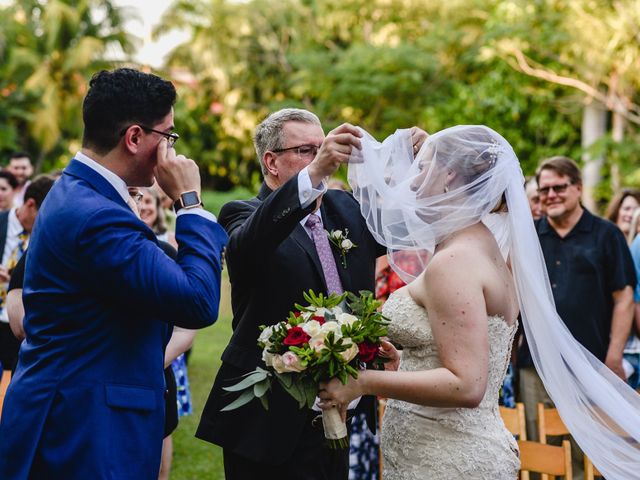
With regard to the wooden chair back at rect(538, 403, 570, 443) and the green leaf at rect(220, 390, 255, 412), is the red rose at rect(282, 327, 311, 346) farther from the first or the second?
the wooden chair back at rect(538, 403, 570, 443)

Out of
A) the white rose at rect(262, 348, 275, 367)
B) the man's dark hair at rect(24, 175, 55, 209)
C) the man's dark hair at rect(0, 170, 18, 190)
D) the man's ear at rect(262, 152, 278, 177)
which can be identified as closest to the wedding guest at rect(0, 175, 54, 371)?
the man's dark hair at rect(24, 175, 55, 209)

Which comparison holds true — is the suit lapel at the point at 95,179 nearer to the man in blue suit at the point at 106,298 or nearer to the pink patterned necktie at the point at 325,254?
the man in blue suit at the point at 106,298

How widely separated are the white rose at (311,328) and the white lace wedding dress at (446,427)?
428 millimetres

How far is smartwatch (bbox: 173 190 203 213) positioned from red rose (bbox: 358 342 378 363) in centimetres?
80

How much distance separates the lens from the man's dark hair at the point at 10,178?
8023mm

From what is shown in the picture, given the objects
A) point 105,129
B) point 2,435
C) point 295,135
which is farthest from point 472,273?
point 2,435

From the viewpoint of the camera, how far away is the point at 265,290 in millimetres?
3256

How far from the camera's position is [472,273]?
2.85 m

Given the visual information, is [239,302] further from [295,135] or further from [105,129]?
[105,129]

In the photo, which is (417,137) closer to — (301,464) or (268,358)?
(268,358)

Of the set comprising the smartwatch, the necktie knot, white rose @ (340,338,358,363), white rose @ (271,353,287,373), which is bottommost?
white rose @ (271,353,287,373)

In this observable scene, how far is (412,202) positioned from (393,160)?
251 mm

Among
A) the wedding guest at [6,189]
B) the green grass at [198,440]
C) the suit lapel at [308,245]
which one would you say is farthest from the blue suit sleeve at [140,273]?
the wedding guest at [6,189]

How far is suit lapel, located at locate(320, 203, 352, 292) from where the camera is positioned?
3375 mm
